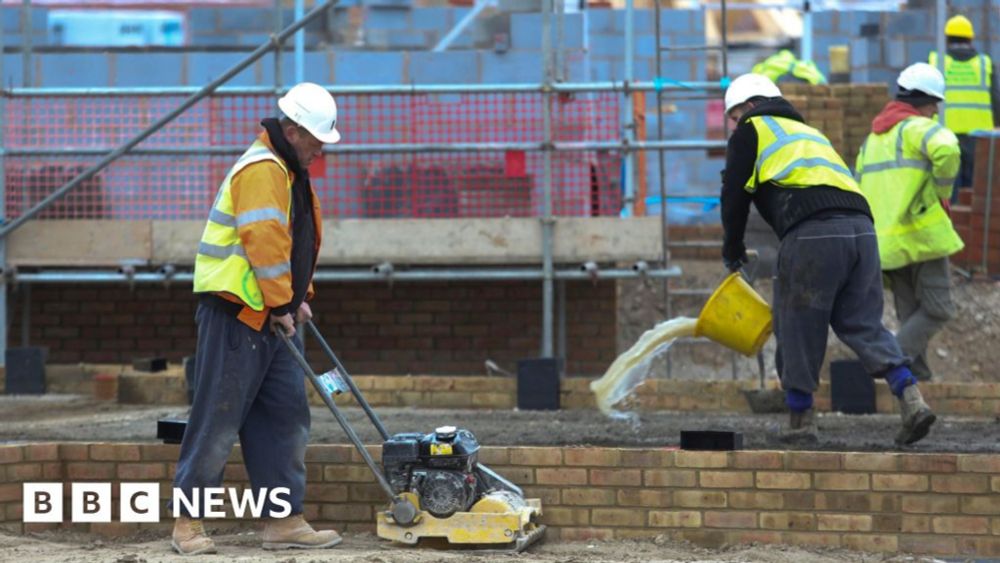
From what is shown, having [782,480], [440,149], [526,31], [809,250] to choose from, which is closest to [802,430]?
[809,250]

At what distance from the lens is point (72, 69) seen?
12961 mm

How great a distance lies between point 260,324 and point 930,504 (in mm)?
2672

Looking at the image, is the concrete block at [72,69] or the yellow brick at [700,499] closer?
the yellow brick at [700,499]

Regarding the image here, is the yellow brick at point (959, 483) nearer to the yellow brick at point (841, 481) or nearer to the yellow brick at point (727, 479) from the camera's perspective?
the yellow brick at point (841, 481)

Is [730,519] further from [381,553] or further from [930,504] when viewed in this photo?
[381,553]

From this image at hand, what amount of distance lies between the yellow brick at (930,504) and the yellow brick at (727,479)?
0.61 m

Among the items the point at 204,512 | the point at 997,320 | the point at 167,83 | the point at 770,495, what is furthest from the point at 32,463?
the point at 997,320

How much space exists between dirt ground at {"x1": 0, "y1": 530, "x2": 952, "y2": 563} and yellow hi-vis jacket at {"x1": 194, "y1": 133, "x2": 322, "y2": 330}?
90 centimetres

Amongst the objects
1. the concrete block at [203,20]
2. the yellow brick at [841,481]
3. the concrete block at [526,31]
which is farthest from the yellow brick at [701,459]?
the concrete block at [203,20]

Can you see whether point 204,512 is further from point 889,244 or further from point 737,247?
point 889,244

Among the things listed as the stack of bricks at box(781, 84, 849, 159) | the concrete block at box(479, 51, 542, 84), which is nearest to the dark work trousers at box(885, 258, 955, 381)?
the stack of bricks at box(781, 84, 849, 159)

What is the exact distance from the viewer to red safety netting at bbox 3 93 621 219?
36.7 ft

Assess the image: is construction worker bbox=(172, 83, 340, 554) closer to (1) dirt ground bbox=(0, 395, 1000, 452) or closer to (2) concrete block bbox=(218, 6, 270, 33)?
(1) dirt ground bbox=(0, 395, 1000, 452)

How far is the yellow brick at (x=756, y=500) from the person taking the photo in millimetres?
6570
